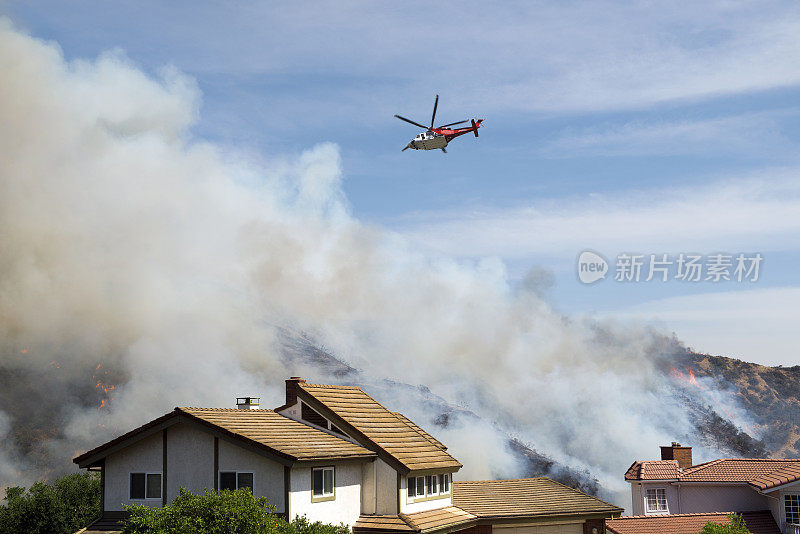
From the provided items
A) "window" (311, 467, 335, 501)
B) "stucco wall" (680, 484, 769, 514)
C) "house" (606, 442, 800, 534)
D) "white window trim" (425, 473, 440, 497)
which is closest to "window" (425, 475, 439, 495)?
"white window trim" (425, 473, 440, 497)

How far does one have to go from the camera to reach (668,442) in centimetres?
12688

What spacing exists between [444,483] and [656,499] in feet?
74.7

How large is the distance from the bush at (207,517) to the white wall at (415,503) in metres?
9.19

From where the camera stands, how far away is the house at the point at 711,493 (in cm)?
5116

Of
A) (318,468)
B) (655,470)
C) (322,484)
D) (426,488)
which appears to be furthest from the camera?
(655,470)

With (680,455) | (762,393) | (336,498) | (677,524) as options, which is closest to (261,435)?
(336,498)

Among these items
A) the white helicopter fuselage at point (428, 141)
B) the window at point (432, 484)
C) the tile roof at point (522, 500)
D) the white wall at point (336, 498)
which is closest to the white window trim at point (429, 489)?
the window at point (432, 484)

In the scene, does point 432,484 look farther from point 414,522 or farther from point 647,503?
point 647,503

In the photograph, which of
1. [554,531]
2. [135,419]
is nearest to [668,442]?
[135,419]

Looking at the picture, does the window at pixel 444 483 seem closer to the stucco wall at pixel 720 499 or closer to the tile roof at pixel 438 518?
the tile roof at pixel 438 518

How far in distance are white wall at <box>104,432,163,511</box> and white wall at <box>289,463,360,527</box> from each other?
263 inches

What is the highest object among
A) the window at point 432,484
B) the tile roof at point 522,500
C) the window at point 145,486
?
the window at point 145,486

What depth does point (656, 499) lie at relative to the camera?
6038 centimetres

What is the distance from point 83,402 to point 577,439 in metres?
75.7
